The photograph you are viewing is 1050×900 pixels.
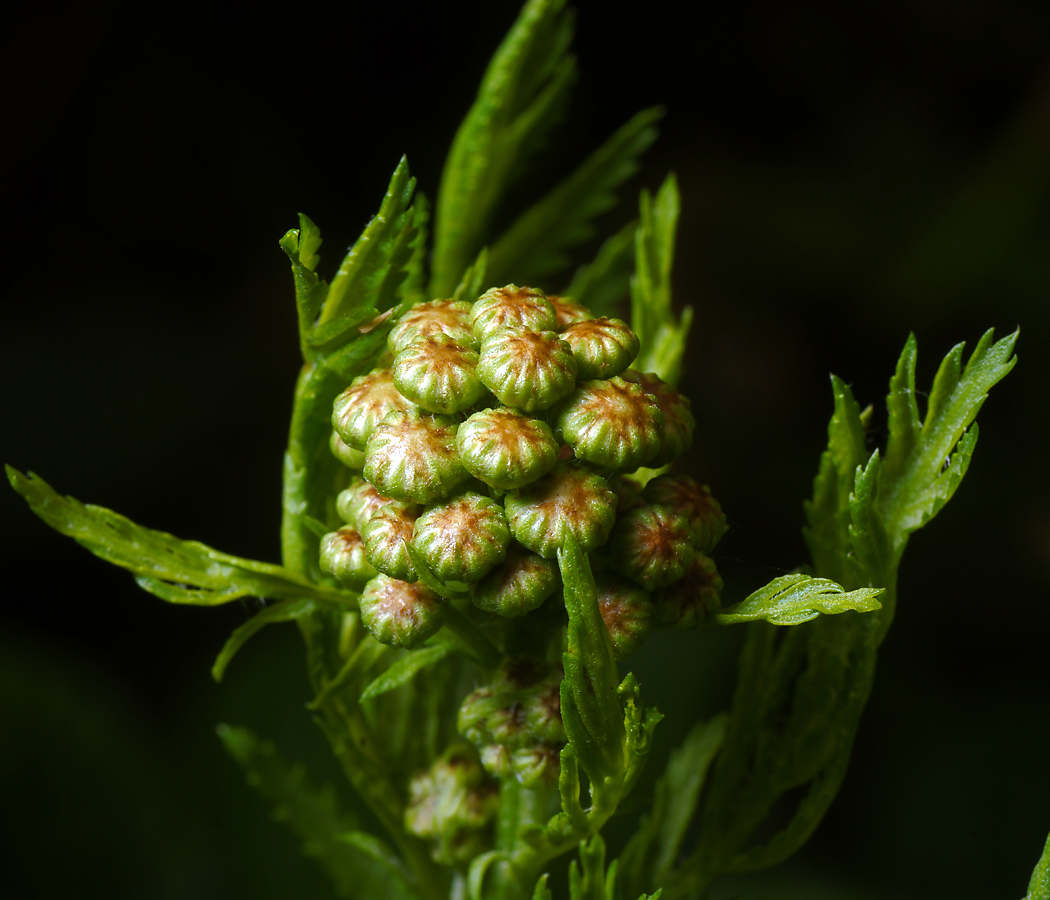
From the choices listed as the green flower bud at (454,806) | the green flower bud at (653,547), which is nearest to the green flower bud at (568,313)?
the green flower bud at (653,547)

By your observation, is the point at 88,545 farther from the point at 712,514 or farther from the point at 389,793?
the point at 712,514

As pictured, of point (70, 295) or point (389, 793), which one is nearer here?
point (389, 793)

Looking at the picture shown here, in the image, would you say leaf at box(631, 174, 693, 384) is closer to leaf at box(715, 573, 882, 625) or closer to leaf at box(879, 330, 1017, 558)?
leaf at box(879, 330, 1017, 558)

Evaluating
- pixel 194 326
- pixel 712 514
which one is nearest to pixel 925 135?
pixel 194 326

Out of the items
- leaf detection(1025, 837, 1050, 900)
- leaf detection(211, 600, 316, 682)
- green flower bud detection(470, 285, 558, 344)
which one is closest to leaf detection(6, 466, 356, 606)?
leaf detection(211, 600, 316, 682)

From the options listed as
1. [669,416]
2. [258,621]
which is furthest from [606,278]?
[258,621]

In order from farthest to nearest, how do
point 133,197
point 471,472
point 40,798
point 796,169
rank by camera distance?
point 796,169
point 133,197
point 40,798
point 471,472

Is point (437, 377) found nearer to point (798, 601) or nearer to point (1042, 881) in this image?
point (798, 601)
